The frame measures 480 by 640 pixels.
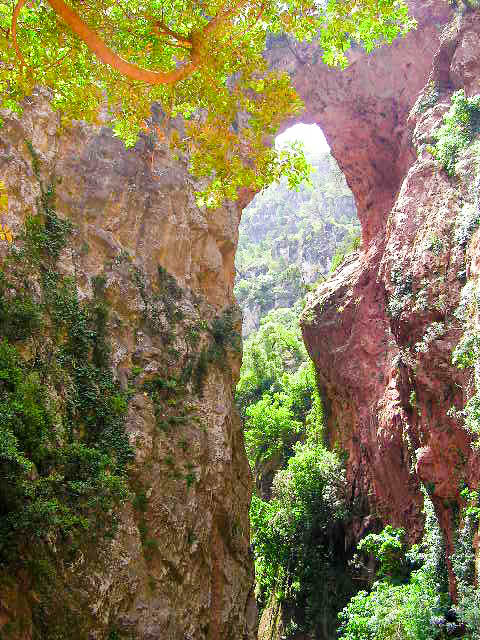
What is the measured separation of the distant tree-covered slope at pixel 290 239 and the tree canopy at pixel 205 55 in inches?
1624

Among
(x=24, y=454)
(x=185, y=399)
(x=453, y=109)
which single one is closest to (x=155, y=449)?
(x=185, y=399)

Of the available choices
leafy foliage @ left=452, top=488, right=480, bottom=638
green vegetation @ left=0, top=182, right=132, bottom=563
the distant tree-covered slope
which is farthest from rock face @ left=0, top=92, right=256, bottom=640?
the distant tree-covered slope

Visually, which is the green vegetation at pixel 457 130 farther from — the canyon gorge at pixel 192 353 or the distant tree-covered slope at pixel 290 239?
the distant tree-covered slope at pixel 290 239

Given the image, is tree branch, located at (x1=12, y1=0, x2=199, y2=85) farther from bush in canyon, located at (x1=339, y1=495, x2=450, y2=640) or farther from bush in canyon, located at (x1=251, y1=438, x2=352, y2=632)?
bush in canyon, located at (x1=251, y1=438, x2=352, y2=632)

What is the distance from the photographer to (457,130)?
49.1ft

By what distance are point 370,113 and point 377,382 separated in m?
13.9

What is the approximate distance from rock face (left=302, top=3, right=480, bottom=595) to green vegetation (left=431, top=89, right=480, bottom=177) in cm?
44

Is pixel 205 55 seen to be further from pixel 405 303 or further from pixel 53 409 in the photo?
pixel 405 303

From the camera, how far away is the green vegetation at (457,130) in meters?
14.5

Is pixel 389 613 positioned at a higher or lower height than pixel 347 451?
lower

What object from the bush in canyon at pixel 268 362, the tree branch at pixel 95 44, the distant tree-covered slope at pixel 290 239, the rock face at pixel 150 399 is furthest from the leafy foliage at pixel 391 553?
the distant tree-covered slope at pixel 290 239

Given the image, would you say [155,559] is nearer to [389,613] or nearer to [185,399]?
[185,399]

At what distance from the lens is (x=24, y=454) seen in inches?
278

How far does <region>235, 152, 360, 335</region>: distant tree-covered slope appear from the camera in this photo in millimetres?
55469
